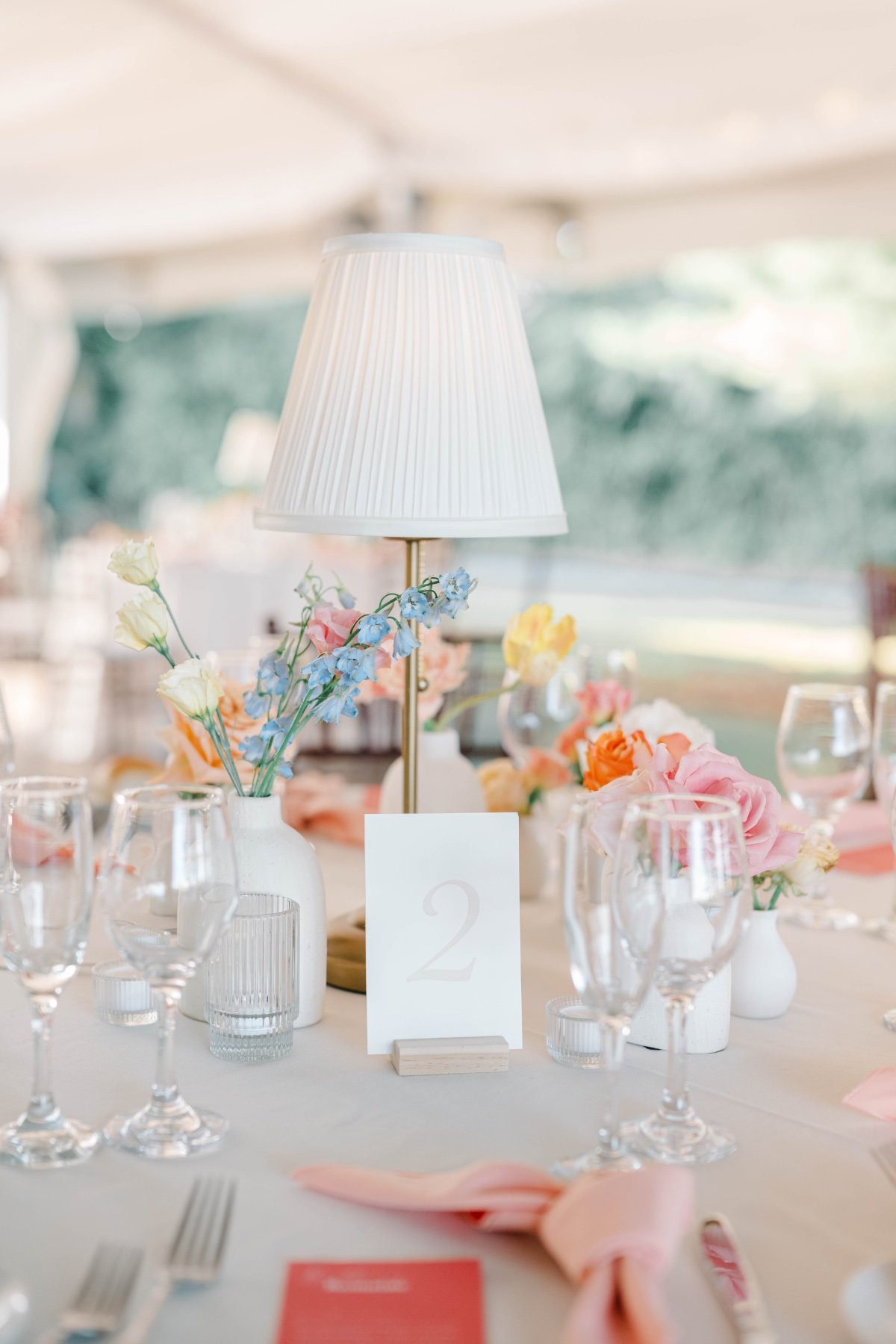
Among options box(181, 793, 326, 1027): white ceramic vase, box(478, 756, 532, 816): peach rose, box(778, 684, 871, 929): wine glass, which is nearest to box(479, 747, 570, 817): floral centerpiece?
box(478, 756, 532, 816): peach rose

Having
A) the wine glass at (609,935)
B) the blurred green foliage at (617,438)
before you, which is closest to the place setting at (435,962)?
the wine glass at (609,935)

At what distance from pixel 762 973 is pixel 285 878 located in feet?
1.36

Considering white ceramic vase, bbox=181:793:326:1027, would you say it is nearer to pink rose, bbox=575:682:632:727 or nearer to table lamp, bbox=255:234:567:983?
table lamp, bbox=255:234:567:983

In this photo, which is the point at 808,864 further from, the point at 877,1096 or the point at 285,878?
the point at 285,878

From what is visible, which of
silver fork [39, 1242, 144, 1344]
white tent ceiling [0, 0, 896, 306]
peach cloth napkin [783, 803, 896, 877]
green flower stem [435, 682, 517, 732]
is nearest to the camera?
silver fork [39, 1242, 144, 1344]

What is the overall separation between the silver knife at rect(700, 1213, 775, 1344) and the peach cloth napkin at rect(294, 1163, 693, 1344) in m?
0.04

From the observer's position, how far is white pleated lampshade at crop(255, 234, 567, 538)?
1188 millimetres

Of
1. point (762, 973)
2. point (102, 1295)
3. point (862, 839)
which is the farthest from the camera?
point (862, 839)

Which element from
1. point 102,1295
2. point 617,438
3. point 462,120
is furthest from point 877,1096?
point 617,438

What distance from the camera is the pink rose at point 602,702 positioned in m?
1.52

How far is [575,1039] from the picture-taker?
1.03 metres

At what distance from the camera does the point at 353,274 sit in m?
1.22

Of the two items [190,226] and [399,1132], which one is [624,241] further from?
[399,1132]

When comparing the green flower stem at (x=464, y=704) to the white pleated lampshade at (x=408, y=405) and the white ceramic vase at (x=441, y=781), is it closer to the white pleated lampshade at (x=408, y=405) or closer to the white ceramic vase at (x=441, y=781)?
the white ceramic vase at (x=441, y=781)
